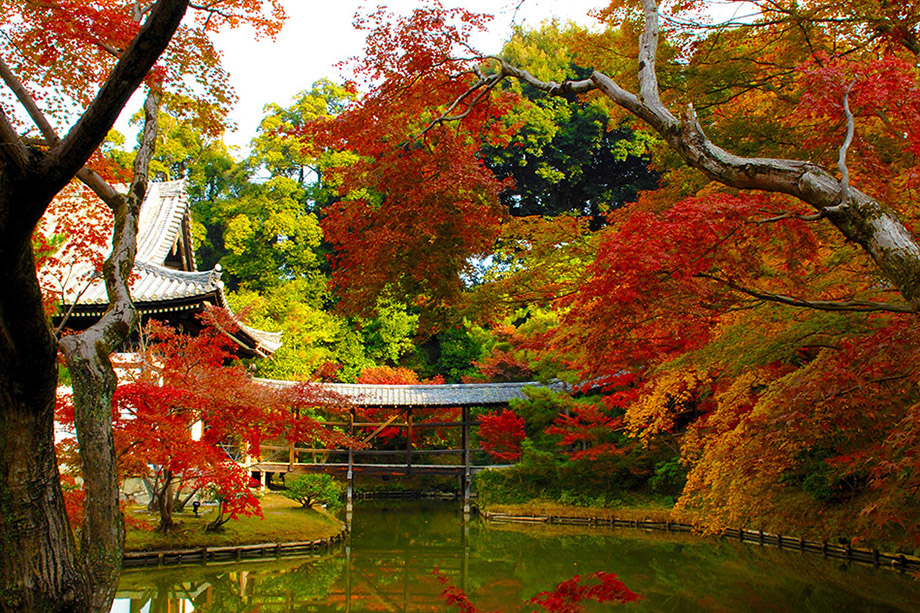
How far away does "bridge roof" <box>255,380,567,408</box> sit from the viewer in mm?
16077

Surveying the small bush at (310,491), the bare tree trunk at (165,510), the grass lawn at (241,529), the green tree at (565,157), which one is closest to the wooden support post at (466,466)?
the small bush at (310,491)

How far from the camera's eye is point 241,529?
10016mm

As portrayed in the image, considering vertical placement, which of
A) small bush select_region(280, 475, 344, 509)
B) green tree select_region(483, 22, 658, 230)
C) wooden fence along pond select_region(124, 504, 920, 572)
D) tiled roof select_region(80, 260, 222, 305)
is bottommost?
wooden fence along pond select_region(124, 504, 920, 572)

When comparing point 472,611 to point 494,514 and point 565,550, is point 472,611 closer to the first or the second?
point 565,550

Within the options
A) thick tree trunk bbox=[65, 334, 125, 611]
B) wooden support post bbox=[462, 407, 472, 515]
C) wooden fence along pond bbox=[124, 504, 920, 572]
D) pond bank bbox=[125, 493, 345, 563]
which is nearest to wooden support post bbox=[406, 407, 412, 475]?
wooden support post bbox=[462, 407, 472, 515]

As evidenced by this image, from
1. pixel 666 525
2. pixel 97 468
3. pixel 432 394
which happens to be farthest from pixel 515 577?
pixel 432 394

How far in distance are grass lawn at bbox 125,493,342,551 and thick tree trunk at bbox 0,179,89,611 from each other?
6.69 meters

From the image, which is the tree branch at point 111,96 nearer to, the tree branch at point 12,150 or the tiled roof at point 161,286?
the tree branch at point 12,150

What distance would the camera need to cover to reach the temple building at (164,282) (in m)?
9.50

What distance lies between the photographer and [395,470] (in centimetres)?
1623

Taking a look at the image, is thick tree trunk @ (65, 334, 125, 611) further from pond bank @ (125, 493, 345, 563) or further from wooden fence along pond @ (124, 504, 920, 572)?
wooden fence along pond @ (124, 504, 920, 572)

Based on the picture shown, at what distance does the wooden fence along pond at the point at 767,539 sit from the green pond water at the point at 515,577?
Result: 0.63 ft

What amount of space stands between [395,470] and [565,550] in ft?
20.4

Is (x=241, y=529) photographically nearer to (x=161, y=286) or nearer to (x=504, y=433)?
(x=161, y=286)
